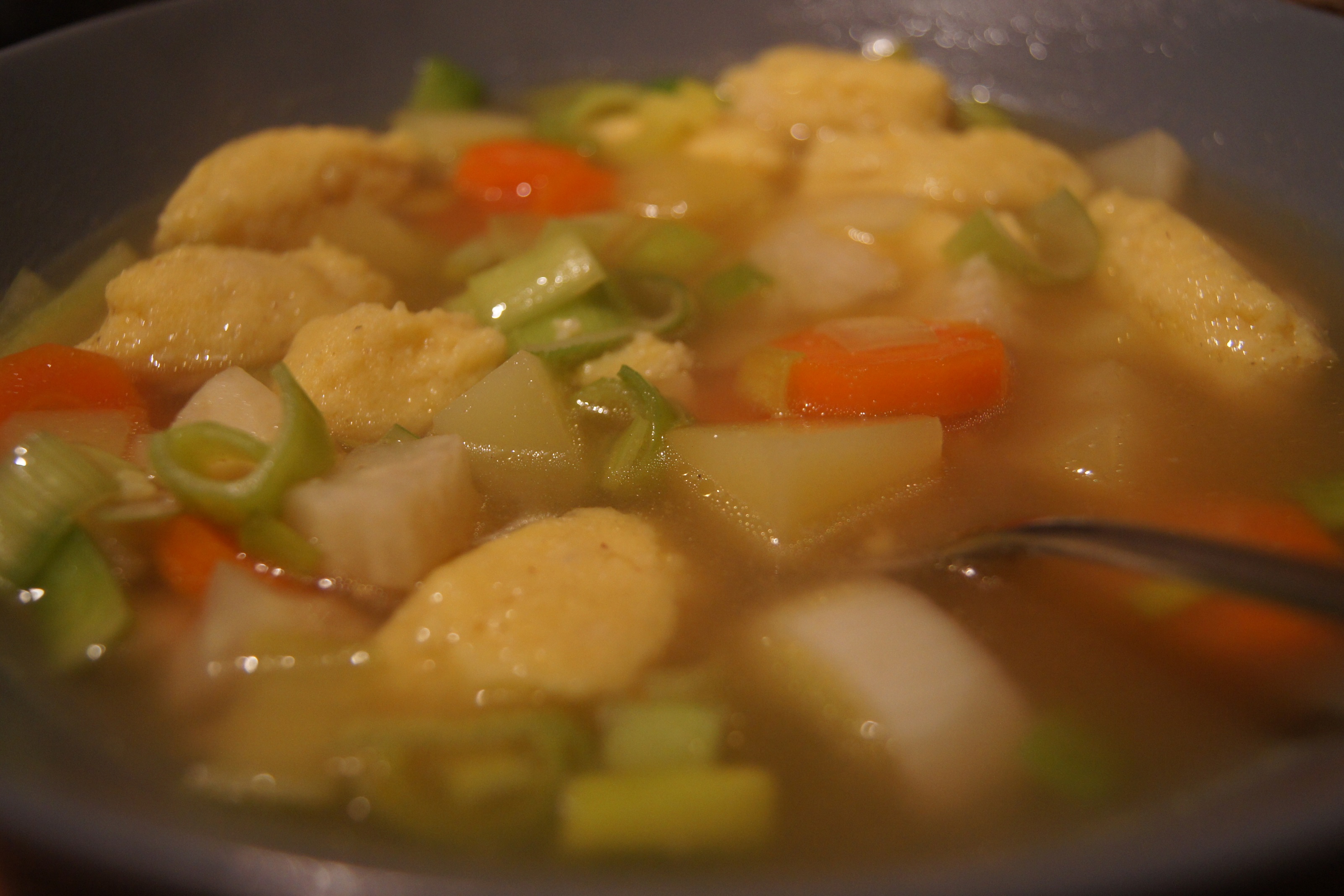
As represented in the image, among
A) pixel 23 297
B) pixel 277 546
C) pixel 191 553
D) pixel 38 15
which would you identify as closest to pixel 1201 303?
pixel 277 546

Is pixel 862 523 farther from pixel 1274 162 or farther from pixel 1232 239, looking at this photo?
pixel 1274 162

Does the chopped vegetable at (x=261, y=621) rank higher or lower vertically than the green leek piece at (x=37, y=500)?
lower

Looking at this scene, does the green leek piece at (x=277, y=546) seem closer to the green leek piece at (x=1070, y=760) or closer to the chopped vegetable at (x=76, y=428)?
the chopped vegetable at (x=76, y=428)

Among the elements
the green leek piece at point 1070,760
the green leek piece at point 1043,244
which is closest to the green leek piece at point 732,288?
the green leek piece at point 1043,244

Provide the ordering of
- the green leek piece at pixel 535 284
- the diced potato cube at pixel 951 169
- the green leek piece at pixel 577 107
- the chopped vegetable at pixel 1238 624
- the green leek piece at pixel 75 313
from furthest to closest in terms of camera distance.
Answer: the green leek piece at pixel 577 107 < the diced potato cube at pixel 951 169 < the green leek piece at pixel 535 284 < the green leek piece at pixel 75 313 < the chopped vegetable at pixel 1238 624

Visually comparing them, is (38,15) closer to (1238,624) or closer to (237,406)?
(237,406)

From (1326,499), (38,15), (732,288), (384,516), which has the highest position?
(38,15)

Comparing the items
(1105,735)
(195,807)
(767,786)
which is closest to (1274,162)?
(1105,735)
